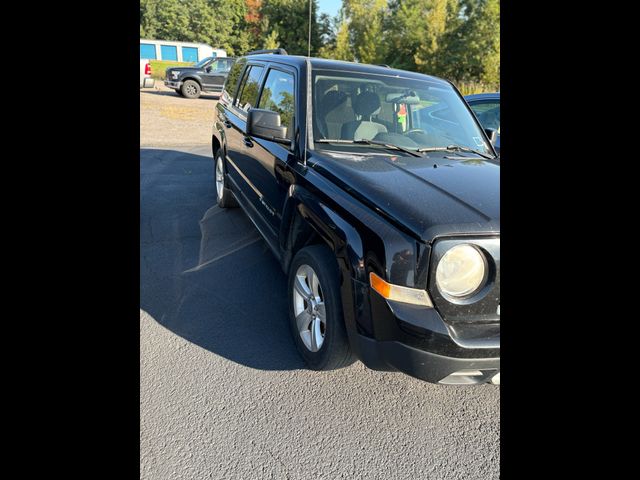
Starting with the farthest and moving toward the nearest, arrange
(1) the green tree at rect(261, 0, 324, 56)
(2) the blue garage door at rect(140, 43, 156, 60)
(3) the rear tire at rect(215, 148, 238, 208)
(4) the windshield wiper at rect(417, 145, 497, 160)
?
(1) the green tree at rect(261, 0, 324, 56) < (2) the blue garage door at rect(140, 43, 156, 60) < (3) the rear tire at rect(215, 148, 238, 208) < (4) the windshield wiper at rect(417, 145, 497, 160)

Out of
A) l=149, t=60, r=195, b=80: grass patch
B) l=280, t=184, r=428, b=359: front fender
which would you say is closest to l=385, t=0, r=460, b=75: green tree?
l=149, t=60, r=195, b=80: grass patch

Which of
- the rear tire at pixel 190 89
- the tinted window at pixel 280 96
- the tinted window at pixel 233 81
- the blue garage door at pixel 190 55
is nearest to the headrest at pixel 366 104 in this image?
the tinted window at pixel 280 96

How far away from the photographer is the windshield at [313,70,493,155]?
3.11 m

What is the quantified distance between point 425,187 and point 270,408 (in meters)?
1.41

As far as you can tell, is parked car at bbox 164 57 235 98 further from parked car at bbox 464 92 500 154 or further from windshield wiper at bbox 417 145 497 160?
windshield wiper at bbox 417 145 497 160

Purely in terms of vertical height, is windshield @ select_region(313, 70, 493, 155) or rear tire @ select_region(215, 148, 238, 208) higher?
windshield @ select_region(313, 70, 493, 155)

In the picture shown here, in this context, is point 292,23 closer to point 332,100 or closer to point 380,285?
point 332,100

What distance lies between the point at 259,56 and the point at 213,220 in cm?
191

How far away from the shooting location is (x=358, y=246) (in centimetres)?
207

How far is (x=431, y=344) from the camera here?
1.91 meters

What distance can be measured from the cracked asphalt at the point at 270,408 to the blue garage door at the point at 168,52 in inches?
1600

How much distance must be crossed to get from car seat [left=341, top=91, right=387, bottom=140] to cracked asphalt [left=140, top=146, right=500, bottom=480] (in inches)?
54.2
